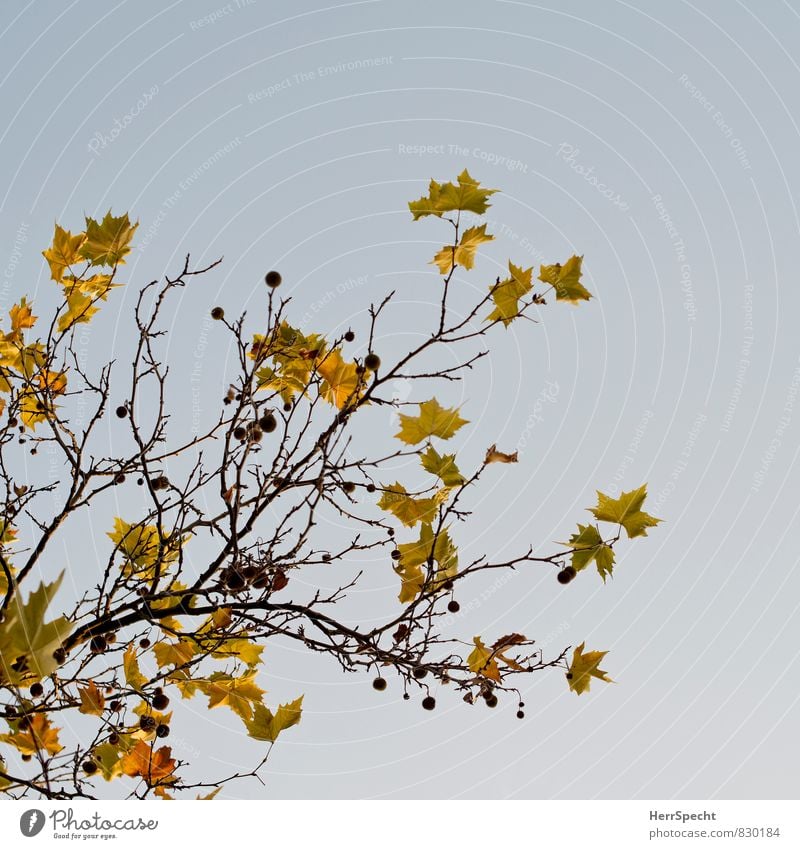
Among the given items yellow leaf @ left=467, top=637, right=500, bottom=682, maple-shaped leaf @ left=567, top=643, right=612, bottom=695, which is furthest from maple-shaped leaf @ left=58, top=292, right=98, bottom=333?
maple-shaped leaf @ left=567, top=643, right=612, bottom=695

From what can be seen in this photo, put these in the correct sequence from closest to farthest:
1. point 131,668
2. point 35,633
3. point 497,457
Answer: point 35,633 → point 497,457 → point 131,668

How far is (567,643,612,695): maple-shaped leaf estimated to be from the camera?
2.78 metres

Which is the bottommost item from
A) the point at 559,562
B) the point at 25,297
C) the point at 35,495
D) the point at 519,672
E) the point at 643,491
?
the point at 519,672

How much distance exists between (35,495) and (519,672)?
2.43m

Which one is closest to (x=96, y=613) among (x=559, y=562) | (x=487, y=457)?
(x=487, y=457)

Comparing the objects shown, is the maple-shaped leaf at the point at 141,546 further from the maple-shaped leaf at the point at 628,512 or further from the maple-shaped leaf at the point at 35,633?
the maple-shaped leaf at the point at 628,512

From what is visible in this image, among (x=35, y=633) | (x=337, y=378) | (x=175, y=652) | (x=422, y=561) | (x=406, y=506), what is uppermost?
(x=337, y=378)

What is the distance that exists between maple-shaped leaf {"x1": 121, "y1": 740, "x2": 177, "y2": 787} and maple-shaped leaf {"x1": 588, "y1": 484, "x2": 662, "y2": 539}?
1.96 metres

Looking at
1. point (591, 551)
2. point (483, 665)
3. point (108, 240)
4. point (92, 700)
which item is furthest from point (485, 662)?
point (108, 240)

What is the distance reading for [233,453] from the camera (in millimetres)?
2781

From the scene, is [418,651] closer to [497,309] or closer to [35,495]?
[497,309]

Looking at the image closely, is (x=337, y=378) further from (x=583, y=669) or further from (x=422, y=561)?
(x=583, y=669)

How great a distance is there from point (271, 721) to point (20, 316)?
215 centimetres

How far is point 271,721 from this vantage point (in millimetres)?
2916
